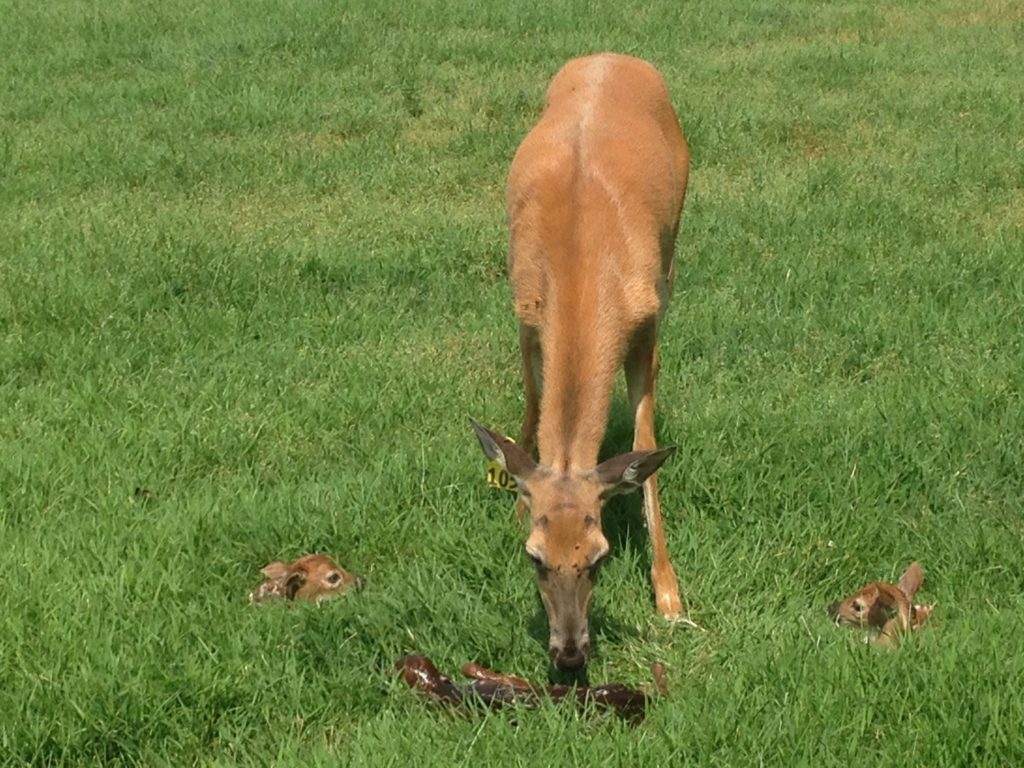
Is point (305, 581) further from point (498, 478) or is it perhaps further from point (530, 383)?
point (530, 383)

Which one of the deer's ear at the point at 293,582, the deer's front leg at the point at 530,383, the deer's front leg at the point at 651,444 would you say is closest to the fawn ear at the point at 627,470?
the deer's front leg at the point at 651,444

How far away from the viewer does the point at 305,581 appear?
468 cm

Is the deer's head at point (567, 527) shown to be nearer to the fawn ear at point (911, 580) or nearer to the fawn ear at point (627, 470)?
the fawn ear at point (627, 470)

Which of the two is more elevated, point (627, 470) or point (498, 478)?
point (627, 470)

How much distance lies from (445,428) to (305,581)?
148cm

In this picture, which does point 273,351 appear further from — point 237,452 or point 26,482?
point 26,482

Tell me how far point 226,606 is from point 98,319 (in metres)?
2.93

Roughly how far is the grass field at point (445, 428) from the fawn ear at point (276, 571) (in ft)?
0.46

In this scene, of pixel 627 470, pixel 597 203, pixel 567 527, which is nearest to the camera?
pixel 567 527

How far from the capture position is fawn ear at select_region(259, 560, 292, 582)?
15.5 feet

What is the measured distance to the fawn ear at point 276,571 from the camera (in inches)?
185

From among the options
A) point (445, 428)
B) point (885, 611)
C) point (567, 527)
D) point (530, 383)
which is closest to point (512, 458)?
point (567, 527)

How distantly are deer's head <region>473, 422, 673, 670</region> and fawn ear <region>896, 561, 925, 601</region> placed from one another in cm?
97

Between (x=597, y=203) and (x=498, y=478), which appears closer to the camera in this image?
Result: (x=498, y=478)
